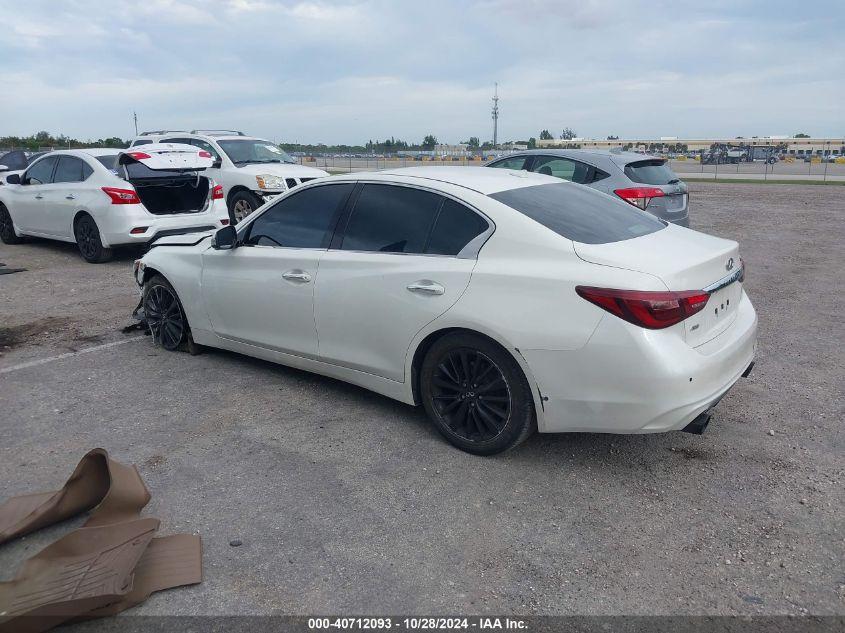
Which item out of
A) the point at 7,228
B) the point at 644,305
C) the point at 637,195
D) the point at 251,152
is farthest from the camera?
the point at 251,152

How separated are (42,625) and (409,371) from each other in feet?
A: 7.40

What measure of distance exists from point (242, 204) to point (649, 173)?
683cm

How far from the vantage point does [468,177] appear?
460cm

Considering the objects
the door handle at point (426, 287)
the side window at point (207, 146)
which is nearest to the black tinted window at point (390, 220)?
the door handle at point (426, 287)

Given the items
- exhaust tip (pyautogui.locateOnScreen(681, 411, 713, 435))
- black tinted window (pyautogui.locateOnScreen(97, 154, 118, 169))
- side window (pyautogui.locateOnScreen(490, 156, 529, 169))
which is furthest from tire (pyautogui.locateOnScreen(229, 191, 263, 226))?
exhaust tip (pyautogui.locateOnScreen(681, 411, 713, 435))

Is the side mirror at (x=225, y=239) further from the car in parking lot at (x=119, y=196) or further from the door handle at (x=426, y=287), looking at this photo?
Result: the car in parking lot at (x=119, y=196)

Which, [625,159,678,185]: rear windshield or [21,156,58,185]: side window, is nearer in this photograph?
[625,159,678,185]: rear windshield

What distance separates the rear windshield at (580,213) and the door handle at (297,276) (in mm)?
1380

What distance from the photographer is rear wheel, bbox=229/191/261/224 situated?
12.1 metres

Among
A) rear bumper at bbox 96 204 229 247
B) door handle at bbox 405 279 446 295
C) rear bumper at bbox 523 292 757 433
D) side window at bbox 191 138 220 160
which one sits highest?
side window at bbox 191 138 220 160

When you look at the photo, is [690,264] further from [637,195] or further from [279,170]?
[279,170]

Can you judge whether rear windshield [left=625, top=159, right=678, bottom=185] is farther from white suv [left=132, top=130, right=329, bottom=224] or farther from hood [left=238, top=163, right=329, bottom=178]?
white suv [left=132, top=130, right=329, bottom=224]

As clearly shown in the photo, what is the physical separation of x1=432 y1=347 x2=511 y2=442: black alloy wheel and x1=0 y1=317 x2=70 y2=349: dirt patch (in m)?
4.48

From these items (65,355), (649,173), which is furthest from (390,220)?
(649,173)
